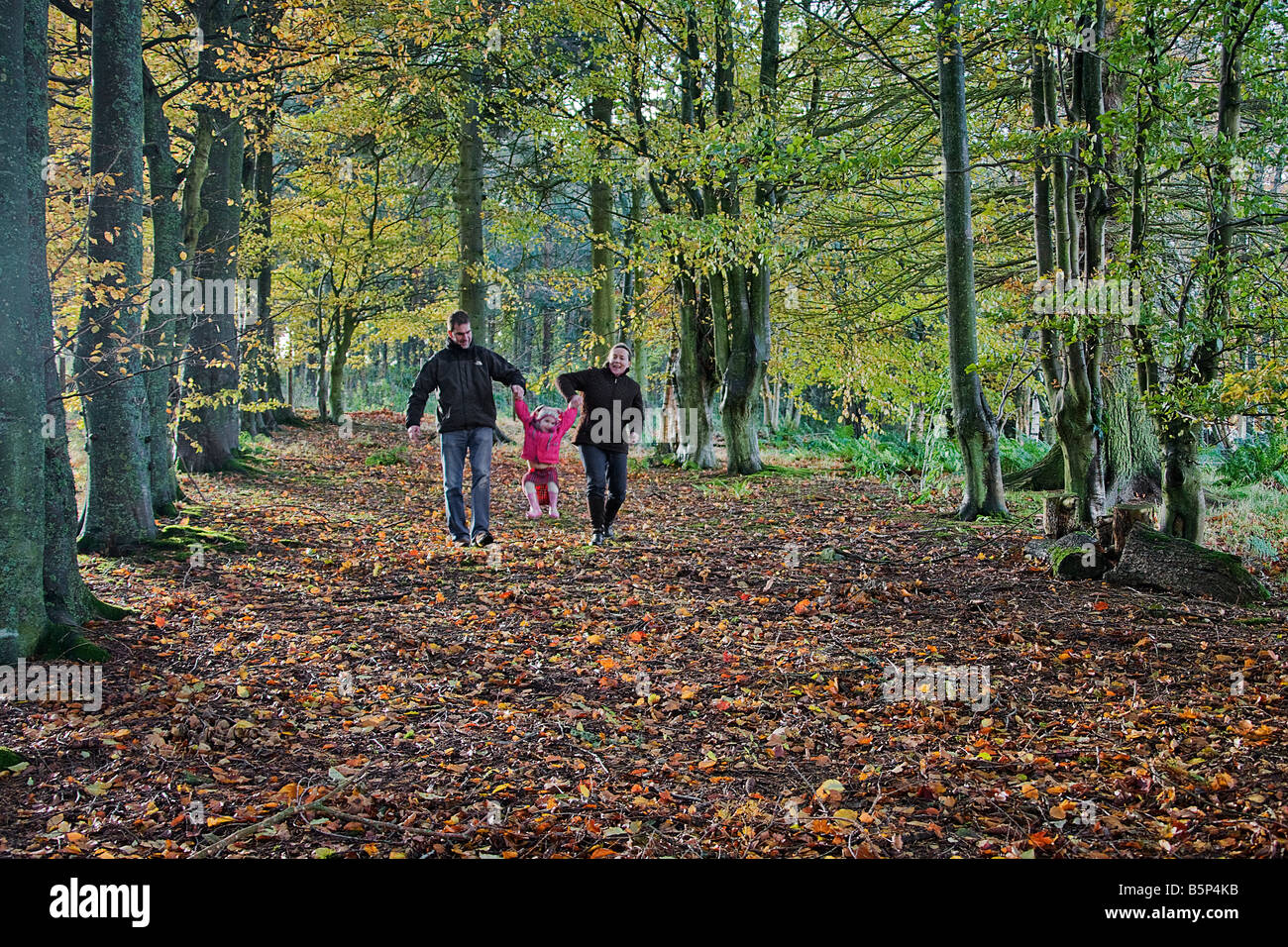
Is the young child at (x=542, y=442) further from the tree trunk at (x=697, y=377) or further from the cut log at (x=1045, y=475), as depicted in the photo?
the cut log at (x=1045, y=475)

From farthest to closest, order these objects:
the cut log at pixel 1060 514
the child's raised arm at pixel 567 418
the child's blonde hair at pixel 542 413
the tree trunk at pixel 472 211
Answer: the tree trunk at pixel 472 211 → the child's blonde hair at pixel 542 413 → the child's raised arm at pixel 567 418 → the cut log at pixel 1060 514

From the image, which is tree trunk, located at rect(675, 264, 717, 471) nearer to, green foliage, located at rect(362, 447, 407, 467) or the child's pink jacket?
green foliage, located at rect(362, 447, 407, 467)

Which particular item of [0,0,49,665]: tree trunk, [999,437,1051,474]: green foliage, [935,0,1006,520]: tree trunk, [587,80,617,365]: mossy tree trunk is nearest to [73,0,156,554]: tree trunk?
[0,0,49,665]: tree trunk

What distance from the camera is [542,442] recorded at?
9.91 metres

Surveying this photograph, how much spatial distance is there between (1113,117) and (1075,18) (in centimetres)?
222

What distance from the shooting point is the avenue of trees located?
622 centimetres

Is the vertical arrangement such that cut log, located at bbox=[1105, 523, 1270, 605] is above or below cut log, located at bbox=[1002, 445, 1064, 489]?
below

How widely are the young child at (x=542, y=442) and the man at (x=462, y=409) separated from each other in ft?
1.98

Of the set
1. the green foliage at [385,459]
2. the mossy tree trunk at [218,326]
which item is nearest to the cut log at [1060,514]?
the mossy tree trunk at [218,326]

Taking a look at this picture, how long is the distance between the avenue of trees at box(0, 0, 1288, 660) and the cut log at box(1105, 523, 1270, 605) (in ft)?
2.78

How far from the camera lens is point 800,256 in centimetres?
1413

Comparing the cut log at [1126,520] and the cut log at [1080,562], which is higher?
the cut log at [1126,520]

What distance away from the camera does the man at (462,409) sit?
27.3ft
